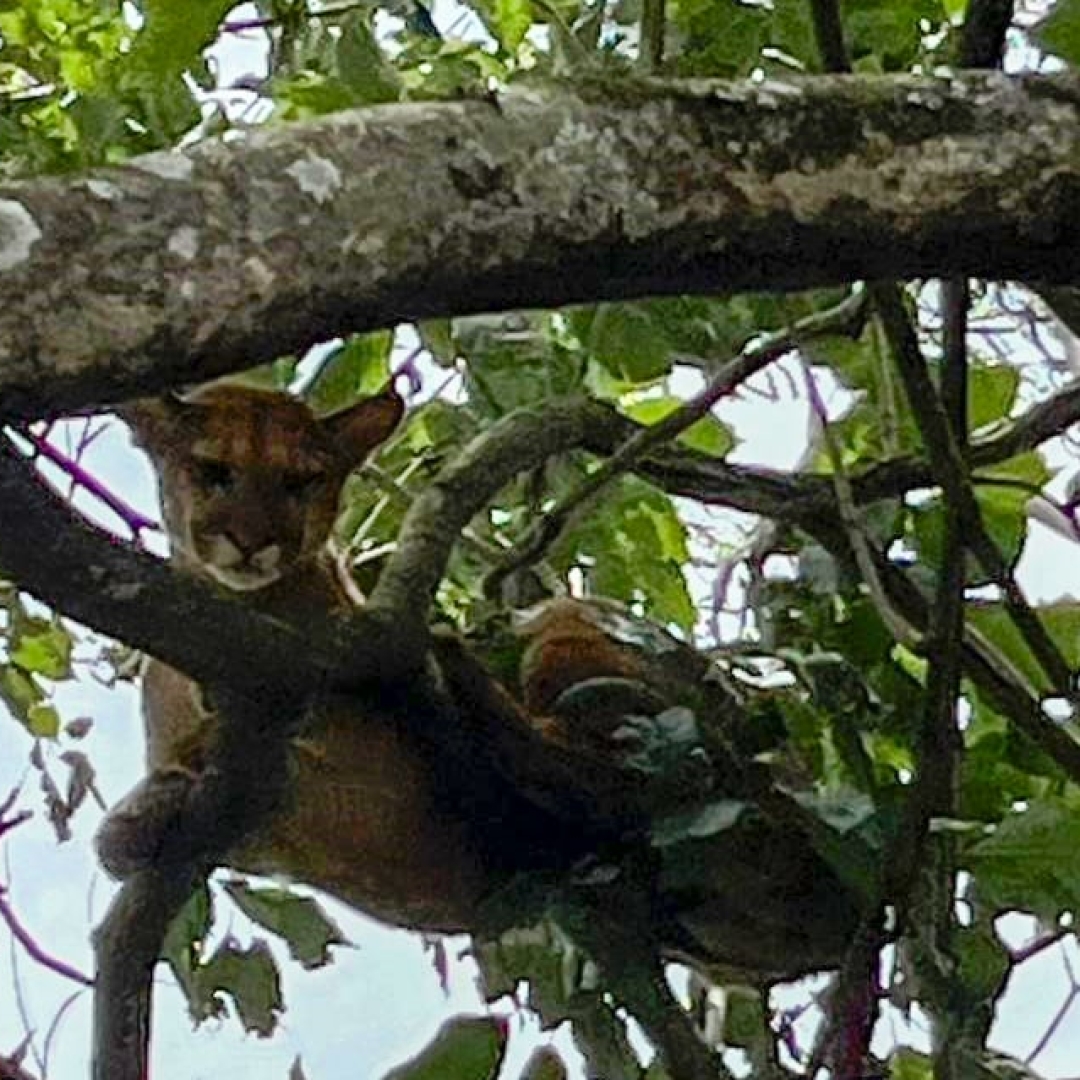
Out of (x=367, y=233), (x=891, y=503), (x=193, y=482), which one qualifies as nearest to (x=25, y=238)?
(x=367, y=233)

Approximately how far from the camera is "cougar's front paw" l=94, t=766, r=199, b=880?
1.28 meters

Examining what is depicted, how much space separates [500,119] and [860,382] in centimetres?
72

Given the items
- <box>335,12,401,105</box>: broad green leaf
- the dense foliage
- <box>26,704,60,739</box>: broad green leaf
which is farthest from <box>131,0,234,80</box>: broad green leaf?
<box>26,704,60,739</box>: broad green leaf

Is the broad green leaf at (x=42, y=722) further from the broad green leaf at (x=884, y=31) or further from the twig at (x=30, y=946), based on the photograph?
the broad green leaf at (x=884, y=31)

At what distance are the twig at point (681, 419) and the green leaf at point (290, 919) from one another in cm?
24

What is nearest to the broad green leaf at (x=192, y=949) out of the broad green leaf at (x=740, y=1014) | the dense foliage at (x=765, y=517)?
the dense foliage at (x=765, y=517)

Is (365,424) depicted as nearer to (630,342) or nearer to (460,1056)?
(630,342)

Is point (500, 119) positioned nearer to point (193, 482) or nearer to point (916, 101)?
point (916, 101)

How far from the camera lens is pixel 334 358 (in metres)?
1.60

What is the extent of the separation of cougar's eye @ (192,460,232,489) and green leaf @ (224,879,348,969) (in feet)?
0.96

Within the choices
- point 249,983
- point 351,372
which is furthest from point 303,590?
point 249,983

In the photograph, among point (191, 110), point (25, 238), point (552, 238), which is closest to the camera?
point (25, 238)

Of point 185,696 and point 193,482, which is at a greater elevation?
point 193,482

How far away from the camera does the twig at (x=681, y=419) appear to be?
136cm
